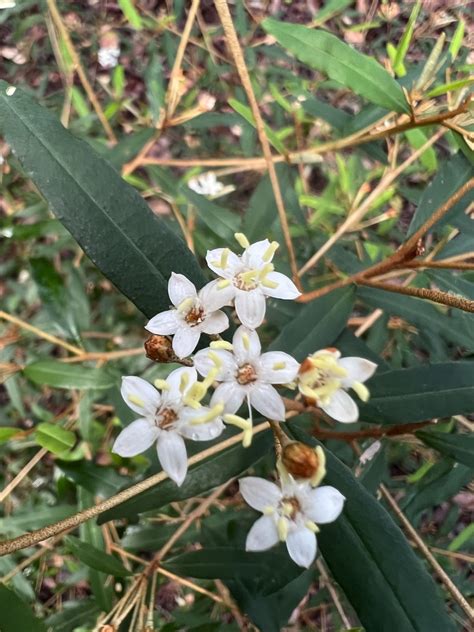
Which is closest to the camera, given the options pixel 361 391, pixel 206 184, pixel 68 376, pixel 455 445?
pixel 361 391

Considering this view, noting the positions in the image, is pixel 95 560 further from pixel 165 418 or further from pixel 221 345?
pixel 221 345

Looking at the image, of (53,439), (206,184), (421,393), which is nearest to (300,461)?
(421,393)

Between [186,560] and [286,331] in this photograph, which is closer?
[286,331]

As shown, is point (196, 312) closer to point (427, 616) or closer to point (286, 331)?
point (286, 331)

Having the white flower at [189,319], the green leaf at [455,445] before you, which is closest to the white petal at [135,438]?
the white flower at [189,319]

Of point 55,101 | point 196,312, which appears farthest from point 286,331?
point 55,101

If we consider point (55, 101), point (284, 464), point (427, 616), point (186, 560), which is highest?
point (284, 464)
